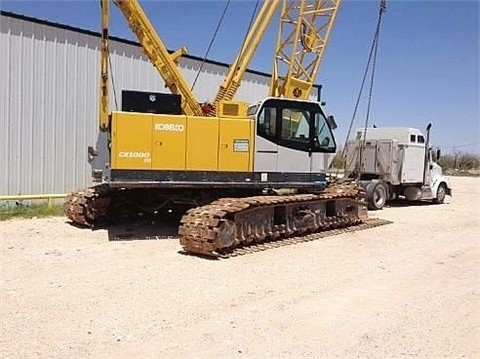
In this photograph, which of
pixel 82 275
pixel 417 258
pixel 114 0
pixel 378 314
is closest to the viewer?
pixel 378 314

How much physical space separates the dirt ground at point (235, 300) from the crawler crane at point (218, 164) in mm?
827

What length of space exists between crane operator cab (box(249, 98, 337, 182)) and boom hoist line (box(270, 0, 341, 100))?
2.21m

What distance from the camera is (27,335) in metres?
5.09

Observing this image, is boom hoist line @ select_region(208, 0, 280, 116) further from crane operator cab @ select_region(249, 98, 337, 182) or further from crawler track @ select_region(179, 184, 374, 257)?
crawler track @ select_region(179, 184, 374, 257)

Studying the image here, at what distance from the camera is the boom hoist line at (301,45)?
13531 millimetres

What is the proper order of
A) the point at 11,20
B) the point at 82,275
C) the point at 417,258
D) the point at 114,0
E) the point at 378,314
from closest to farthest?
the point at 378,314 → the point at 82,275 → the point at 417,258 → the point at 114,0 → the point at 11,20

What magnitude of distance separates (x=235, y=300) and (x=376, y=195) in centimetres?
1215

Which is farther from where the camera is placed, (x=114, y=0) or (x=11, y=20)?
(x=11, y=20)

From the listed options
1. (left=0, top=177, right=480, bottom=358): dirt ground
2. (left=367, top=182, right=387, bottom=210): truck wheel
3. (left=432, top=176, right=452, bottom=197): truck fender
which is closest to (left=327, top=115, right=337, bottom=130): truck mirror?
(left=0, top=177, right=480, bottom=358): dirt ground

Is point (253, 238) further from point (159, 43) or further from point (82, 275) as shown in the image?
point (159, 43)

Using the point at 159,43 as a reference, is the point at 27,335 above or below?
below

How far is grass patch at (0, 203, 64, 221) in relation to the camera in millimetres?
12734

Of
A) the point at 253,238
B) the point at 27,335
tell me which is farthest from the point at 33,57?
the point at 27,335

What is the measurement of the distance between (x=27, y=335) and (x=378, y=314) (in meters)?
3.74
